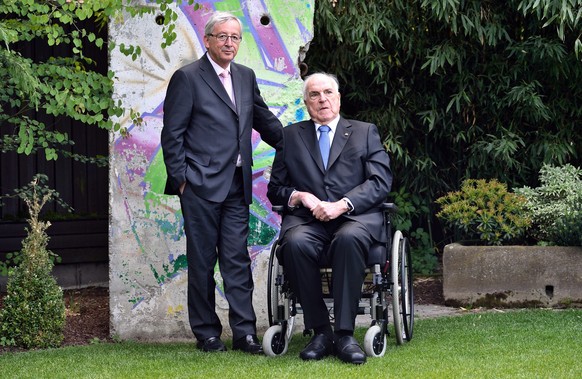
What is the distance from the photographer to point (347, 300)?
4.83m

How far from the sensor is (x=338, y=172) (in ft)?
17.1

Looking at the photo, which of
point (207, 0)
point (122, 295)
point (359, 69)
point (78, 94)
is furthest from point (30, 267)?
point (359, 69)

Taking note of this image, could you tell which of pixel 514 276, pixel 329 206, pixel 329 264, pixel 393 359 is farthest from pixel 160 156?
pixel 514 276

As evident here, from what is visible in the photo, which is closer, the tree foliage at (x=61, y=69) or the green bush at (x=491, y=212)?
the tree foliage at (x=61, y=69)

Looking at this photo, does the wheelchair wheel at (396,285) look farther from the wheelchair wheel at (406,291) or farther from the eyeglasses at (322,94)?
the eyeglasses at (322,94)

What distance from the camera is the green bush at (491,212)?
671cm

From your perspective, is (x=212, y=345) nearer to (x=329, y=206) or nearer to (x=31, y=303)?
(x=329, y=206)

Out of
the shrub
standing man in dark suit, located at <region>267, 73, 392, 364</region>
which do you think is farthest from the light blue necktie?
the shrub

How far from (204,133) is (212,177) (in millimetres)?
222

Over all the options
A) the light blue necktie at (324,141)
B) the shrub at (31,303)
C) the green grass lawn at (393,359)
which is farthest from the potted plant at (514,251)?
the shrub at (31,303)

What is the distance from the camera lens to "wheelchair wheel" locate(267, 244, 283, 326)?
5.09 metres

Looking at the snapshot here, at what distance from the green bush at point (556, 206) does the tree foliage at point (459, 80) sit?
0.38m

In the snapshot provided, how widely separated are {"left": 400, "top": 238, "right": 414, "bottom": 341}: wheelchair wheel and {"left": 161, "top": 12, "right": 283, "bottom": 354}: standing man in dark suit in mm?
726

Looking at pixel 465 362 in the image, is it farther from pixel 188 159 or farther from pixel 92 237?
pixel 92 237
